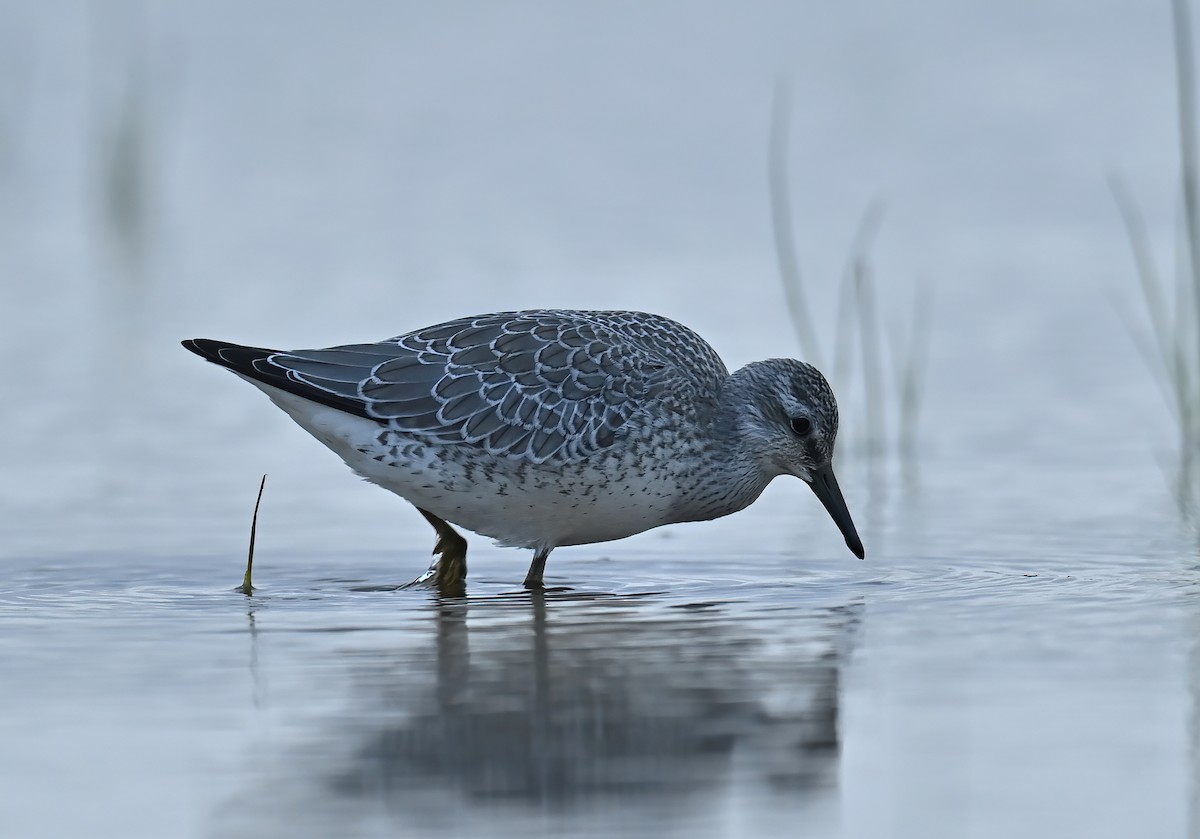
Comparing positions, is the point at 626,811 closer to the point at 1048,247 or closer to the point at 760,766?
the point at 760,766

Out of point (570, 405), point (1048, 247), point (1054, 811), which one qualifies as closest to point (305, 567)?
point (570, 405)

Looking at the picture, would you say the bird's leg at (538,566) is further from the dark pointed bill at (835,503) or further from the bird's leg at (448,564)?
the dark pointed bill at (835,503)

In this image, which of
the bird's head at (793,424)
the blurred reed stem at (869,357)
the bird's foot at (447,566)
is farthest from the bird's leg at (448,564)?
the blurred reed stem at (869,357)

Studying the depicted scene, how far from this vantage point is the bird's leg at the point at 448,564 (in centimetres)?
748

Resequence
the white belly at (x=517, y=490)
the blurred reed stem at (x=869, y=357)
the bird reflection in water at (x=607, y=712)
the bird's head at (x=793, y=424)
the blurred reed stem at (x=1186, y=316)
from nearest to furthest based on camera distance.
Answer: the bird reflection in water at (x=607, y=712)
the white belly at (x=517, y=490)
the bird's head at (x=793, y=424)
the blurred reed stem at (x=1186, y=316)
the blurred reed stem at (x=869, y=357)

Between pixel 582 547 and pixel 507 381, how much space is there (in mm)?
1204

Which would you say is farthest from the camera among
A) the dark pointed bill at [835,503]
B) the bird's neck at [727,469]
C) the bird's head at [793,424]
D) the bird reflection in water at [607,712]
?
the bird's head at [793,424]

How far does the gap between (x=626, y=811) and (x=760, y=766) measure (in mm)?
559

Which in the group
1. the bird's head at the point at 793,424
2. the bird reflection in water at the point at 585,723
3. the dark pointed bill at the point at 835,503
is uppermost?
the bird's head at the point at 793,424

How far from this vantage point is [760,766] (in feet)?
15.6

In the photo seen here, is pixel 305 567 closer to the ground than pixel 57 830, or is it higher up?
higher up

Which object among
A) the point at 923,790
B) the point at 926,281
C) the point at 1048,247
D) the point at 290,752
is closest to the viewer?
the point at 923,790

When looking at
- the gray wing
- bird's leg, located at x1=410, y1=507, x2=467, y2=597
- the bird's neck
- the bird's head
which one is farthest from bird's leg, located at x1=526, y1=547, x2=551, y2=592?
the bird's head

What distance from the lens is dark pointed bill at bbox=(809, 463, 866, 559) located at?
7.63 metres
